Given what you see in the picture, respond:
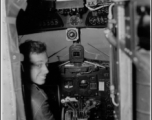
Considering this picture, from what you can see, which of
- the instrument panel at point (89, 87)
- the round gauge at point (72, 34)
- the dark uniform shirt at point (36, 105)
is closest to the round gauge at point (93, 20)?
the round gauge at point (72, 34)

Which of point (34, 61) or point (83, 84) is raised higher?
point (34, 61)

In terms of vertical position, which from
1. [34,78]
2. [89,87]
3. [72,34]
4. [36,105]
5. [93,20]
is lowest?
[89,87]

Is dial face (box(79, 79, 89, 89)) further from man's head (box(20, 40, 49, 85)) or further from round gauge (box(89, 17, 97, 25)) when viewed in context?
man's head (box(20, 40, 49, 85))

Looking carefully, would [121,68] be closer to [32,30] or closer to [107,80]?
[107,80]

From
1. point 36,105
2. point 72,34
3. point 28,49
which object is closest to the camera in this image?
point 36,105

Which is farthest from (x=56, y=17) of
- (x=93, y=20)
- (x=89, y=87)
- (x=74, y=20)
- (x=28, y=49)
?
(x=89, y=87)

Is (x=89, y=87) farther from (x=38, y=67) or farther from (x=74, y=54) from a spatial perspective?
(x=38, y=67)

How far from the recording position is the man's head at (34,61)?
3.44 m

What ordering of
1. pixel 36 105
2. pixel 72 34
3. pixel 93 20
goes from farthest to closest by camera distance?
pixel 72 34 < pixel 93 20 < pixel 36 105

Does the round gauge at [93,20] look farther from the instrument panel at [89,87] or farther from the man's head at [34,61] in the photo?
the man's head at [34,61]

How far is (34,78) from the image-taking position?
11.6ft

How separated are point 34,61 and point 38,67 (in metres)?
0.13

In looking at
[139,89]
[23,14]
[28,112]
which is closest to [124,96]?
[139,89]

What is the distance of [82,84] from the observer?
188 inches
